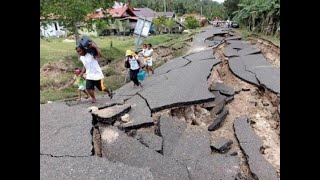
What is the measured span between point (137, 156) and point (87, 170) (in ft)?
2.88

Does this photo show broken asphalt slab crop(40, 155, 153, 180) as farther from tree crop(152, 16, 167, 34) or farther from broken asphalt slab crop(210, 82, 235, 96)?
tree crop(152, 16, 167, 34)

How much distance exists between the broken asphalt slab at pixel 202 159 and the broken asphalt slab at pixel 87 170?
2.78 feet

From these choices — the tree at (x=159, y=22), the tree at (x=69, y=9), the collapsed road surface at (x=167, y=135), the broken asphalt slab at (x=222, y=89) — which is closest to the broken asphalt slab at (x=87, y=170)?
the collapsed road surface at (x=167, y=135)

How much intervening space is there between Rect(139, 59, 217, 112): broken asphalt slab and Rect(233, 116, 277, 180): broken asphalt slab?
42.9 inches

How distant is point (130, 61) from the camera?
8.19 metres

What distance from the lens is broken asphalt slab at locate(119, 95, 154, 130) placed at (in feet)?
18.4

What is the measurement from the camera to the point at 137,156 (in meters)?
4.67

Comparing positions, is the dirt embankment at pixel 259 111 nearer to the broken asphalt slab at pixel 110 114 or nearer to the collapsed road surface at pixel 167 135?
the collapsed road surface at pixel 167 135

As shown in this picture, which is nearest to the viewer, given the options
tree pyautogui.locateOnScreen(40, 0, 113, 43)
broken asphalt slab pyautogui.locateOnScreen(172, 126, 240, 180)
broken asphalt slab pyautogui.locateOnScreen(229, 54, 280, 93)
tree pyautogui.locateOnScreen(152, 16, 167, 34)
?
broken asphalt slab pyautogui.locateOnScreen(172, 126, 240, 180)

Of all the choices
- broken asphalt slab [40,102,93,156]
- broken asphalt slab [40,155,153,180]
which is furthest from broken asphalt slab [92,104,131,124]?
broken asphalt slab [40,155,153,180]

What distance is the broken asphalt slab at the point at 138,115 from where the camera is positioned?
560 centimetres
